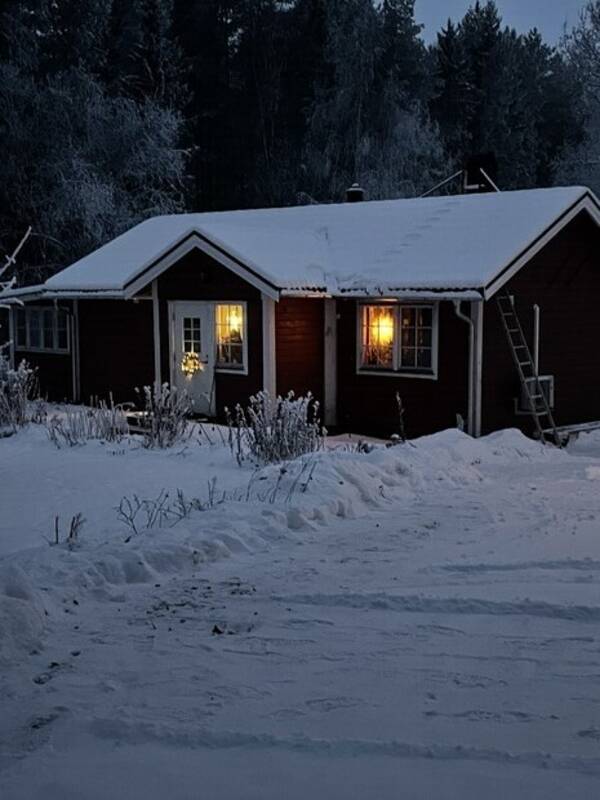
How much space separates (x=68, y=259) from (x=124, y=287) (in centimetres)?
1305

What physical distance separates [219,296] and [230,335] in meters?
0.69

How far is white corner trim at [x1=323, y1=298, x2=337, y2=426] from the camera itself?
1684 centimetres

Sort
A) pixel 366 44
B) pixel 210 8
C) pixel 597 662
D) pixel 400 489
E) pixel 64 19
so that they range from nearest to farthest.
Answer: pixel 597 662, pixel 400 489, pixel 64 19, pixel 366 44, pixel 210 8

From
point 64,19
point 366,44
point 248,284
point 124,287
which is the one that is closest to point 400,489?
point 248,284

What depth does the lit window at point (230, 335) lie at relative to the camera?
1691 cm

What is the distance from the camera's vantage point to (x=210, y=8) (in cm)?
4012

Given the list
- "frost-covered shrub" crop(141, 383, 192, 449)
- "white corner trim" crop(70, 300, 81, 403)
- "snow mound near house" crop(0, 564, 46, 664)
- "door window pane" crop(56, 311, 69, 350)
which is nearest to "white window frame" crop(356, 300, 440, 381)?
"frost-covered shrub" crop(141, 383, 192, 449)

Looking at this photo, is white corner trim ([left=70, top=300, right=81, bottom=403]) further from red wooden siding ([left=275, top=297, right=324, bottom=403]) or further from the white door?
red wooden siding ([left=275, top=297, right=324, bottom=403])

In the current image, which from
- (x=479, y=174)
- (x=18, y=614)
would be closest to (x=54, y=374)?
(x=479, y=174)

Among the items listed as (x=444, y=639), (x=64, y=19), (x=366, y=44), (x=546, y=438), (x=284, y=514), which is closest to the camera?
(x=444, y=639)

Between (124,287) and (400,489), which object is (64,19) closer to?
(124,287)

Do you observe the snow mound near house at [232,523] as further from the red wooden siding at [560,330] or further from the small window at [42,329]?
the small window at [42,329]

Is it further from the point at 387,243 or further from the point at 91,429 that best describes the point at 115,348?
the point at 387,243

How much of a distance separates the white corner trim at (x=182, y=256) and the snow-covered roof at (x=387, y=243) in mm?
59
